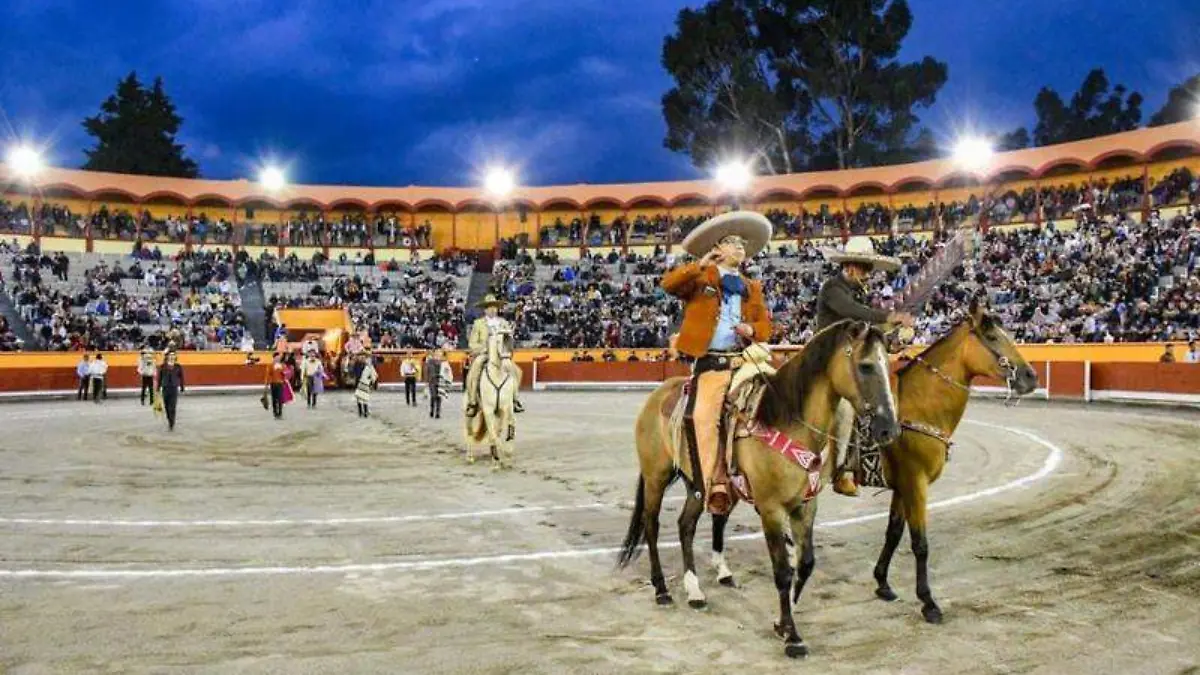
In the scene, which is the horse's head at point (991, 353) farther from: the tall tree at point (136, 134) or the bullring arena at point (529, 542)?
the tall tree at point (136, 134)

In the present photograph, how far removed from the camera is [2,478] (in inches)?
419

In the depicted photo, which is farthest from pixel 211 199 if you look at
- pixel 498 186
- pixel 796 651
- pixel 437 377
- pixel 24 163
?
pixel 796 651

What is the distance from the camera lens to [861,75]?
178ft

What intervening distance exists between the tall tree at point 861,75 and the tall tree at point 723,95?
2288 mm

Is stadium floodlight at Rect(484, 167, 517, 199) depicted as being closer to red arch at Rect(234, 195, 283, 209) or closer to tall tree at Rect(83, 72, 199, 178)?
red arch at Rect(234, 195, 283, 209)

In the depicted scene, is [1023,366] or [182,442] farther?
[182,442]

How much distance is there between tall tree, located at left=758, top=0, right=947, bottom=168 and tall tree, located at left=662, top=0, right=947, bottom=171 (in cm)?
6

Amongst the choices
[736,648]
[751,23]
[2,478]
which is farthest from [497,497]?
[751,23]

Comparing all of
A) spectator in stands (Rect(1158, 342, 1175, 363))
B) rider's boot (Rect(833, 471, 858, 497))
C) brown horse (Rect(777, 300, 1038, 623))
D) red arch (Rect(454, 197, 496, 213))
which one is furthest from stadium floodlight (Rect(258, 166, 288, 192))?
rider's boot (Rect(833, 471, 858, 497))

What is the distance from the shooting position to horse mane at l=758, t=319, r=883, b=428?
4.94 metres

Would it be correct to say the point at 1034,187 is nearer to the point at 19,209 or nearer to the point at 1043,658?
the point at 1043,658

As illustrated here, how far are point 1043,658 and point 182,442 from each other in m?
Answer: 13.1

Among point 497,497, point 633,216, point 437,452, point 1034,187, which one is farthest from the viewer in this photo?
point 633,216

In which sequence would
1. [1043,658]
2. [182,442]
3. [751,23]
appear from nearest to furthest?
[1043,658] < [182,442] < [751,23]
